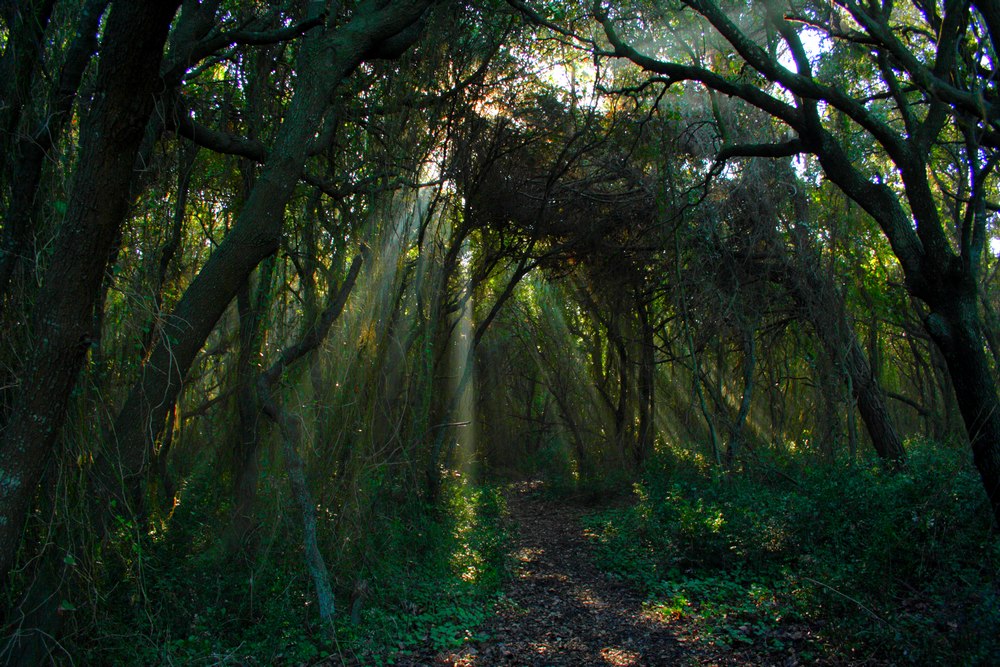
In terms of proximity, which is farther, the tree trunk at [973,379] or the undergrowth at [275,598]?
the tree trunk at [973,379]

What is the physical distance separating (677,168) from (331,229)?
6.66 m

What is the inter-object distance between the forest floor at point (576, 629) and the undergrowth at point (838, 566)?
0.20 meters

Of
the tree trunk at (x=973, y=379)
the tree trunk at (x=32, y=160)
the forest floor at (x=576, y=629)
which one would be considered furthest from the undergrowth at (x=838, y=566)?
the tree trunk at (x=32, y=160)

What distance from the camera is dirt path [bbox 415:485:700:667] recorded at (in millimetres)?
5113

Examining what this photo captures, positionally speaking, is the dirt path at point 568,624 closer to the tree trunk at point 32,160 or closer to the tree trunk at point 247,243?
the tree trunk at point 247,243

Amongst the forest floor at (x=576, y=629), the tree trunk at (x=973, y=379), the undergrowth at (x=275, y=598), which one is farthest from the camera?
the forest floor at (x=576, y=629)

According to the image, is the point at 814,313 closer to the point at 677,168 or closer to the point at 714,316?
the point at 714,316

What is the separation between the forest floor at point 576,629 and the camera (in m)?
5.00

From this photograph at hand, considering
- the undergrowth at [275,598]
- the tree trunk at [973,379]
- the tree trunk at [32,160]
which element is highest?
the tree trunk at [32,160]

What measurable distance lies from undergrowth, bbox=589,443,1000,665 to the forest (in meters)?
0.04

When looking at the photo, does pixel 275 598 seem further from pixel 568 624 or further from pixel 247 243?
pixel 247 243

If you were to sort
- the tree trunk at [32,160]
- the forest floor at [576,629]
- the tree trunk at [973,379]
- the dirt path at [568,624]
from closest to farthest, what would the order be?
the tree trunk at [32,160] → the tree trunk at [973,379] → the forest floor at [576,629] → the dirt path at [568,624]

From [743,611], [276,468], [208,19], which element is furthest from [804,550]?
[208,19]

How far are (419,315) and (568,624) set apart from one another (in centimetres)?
341
